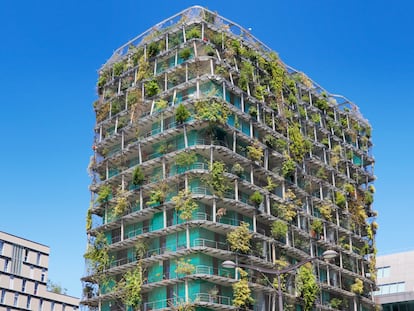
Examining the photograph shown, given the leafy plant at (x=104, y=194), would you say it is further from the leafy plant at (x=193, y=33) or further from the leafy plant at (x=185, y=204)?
the leafy plant at (x=193, y=33)

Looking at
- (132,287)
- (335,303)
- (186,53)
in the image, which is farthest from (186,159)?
(335,303)

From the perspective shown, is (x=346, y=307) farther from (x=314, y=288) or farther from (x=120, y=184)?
(x=120, y=184)

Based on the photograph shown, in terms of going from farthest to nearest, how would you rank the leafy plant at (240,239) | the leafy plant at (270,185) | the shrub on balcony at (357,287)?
1. the shrub on balcony at (357,287)
2. the leafy plant at (270,185)
3. the leafy plant at (240,239)

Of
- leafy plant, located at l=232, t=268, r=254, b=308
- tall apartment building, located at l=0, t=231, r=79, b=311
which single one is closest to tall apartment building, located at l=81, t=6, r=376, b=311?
leafy plant, located at l=232, t=268, r=254, b=308

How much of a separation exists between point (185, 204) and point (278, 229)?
11.7m

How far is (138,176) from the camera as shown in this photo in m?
65.4

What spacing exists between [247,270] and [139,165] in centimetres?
1575

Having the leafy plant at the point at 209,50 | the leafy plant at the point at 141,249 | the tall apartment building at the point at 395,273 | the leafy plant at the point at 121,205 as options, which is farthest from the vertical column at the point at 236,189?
the tall apartment building at the point at 395,273

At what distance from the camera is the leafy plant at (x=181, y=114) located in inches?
2511

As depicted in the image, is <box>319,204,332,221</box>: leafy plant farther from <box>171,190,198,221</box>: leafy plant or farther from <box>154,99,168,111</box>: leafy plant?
<box>154,99,168,111</box>: leafy plant

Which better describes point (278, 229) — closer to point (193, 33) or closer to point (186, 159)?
point (186, 159)

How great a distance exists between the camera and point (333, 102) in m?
89.3

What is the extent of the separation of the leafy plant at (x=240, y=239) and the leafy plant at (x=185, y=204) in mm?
4469

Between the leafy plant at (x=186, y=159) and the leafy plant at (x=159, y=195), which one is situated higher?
the leafy plant at (x=186, y=159)
